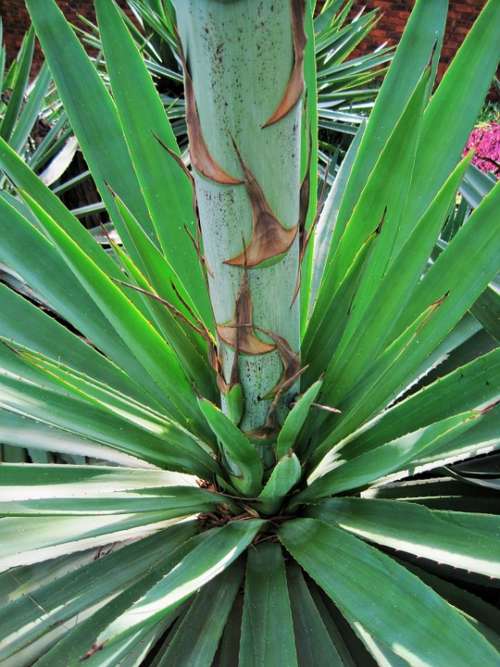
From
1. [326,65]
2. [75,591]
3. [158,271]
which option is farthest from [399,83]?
[326,65]

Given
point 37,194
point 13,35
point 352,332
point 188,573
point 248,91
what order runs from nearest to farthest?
point 248,91
point 188,573
point 352,332
point 37,194
point 13,35

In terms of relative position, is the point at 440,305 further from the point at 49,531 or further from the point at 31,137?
the point at 31,137

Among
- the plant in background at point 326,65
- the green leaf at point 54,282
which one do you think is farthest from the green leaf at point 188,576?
the plant in background at point 326,65

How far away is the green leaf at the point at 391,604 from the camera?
484 millimetres

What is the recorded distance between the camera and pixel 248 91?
41 centimetres

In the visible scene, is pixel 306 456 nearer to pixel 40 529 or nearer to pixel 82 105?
pixel 40 529

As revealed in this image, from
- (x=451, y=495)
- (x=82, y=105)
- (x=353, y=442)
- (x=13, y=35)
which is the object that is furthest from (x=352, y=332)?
(x=13, y=35)

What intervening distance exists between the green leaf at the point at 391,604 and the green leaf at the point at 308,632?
0.04m

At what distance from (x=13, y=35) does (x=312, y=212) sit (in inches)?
206

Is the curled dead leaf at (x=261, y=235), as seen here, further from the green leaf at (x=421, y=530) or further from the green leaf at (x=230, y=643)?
the green leaf at (x=230, y=643)

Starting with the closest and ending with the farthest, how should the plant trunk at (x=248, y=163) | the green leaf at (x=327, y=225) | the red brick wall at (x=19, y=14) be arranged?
the plant trunk at (x=248, y=163)
the green leaf at (x=327, y=225)
the red brick wall at (x=19, y=14)

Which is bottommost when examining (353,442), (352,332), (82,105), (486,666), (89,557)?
(89,557)

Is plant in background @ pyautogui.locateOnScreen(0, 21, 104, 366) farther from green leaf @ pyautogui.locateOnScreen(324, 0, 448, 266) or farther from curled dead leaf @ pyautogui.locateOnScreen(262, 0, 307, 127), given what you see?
curled dead leaf @ pyautogui.locateOnScreen(262, 0, 307, 127)

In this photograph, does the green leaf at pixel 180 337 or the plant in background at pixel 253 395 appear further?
the green leaf at pixel 180 337
